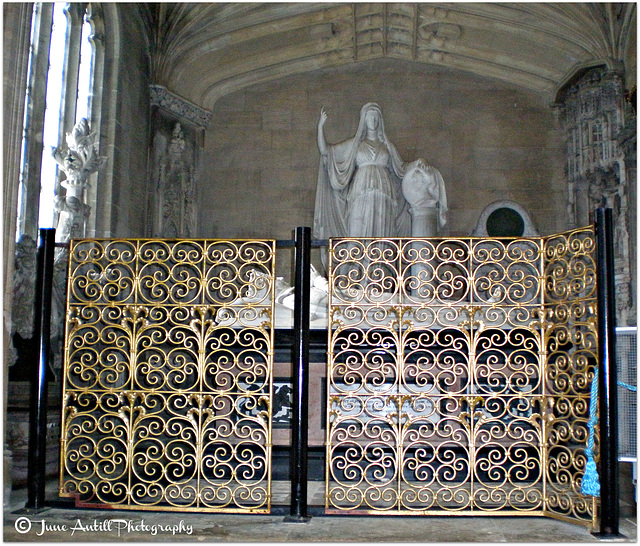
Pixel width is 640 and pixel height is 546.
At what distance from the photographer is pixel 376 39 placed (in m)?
11.7

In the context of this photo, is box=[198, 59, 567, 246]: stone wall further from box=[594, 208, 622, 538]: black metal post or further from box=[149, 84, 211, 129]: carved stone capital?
box=[594, 208, 622, 538]: black metal post

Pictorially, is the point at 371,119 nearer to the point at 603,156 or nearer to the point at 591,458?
the point at 603,156

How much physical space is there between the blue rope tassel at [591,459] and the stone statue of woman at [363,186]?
5.53m

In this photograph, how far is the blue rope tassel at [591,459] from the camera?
4.79 metres

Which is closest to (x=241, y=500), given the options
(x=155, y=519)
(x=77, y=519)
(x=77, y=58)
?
(x=155, y=519)

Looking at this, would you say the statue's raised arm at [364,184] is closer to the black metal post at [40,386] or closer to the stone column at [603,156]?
the stone column at [603,156]

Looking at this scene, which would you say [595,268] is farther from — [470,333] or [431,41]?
[431,41]

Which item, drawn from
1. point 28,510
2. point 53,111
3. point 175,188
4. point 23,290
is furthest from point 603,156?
point 28,510

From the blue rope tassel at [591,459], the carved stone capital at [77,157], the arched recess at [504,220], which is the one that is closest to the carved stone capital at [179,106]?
the carved stone capital at [77,157]

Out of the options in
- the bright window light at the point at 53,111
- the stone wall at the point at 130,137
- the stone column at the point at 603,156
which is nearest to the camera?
the bright window light at the point at 53,111

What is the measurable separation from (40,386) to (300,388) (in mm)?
1941

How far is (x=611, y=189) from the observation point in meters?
10.3

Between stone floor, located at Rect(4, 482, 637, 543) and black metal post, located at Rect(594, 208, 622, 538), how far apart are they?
0.59 ft

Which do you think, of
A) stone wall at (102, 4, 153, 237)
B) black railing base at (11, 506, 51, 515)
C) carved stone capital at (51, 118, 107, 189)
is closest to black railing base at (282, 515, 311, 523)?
black railing base at (11, 506, 51, 515)
